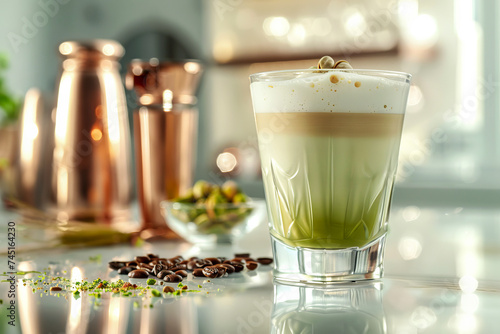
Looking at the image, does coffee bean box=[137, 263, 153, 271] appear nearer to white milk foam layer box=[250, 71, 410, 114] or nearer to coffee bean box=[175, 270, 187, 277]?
coffee bean box=[175, 270, 187, 277]

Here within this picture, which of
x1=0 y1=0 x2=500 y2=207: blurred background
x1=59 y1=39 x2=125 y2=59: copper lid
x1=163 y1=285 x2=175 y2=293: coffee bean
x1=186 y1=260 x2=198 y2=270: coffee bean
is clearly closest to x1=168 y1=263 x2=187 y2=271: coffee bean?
x1=186 y1=260 x2=198 y2=270: coffee bean

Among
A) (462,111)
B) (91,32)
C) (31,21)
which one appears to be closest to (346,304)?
(462,111)

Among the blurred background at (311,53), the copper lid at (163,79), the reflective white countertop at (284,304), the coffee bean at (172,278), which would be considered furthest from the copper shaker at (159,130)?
the blurred background at (311,53)

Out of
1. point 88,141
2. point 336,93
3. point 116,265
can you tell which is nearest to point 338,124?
point 336,93

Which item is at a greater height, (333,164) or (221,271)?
(333,164)

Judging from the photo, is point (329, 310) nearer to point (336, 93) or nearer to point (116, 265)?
point (336, 93)

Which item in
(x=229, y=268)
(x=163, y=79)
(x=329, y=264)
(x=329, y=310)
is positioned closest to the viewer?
(x=329, y=310)

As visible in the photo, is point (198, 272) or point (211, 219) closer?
point (198, 272)
